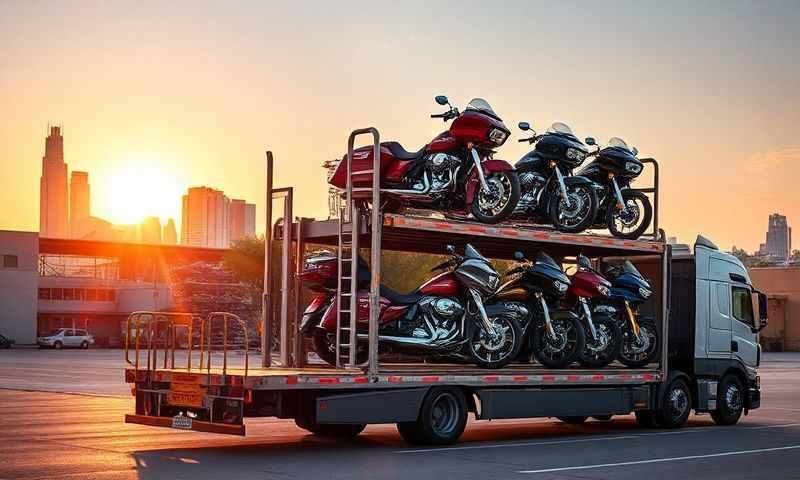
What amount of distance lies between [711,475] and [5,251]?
77576 mm

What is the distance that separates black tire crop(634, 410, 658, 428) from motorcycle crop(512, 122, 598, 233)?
3.34m

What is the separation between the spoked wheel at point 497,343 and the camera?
1641cm

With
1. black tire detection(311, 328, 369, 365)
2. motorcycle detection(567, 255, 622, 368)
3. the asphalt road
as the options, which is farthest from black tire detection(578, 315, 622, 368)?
black tire detection(311, 328, 369, 365)

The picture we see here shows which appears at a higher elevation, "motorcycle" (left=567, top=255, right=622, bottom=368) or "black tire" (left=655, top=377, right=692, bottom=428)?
"motorcycle" (left=567, top=255, right=622, bottom=368)

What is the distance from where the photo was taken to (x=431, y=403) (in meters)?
15.2

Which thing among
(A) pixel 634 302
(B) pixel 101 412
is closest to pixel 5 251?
(B) pixel 101 412

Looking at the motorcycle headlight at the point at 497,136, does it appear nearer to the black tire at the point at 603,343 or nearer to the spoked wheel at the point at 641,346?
the black tire at the point at 603,343

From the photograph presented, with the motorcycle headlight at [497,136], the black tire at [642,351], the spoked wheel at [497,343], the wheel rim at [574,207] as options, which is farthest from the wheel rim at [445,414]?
the black tire at [642,351]

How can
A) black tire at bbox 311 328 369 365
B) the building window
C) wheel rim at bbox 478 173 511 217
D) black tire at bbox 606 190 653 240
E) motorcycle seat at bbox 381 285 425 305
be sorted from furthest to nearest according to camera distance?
the building window < black tire at bbox 606 190 653 240 < wheel rim at bbox 478 173 511 217 < black tire at bbox 311 328 369 365 < motorcycle seat at bbox 381 285 425 305

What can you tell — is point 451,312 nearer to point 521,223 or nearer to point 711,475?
point 521,223

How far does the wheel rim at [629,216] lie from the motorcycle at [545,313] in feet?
5.63

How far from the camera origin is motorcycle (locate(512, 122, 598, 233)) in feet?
58.9

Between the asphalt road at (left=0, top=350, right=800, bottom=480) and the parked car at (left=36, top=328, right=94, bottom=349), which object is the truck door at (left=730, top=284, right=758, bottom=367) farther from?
the parked car at (left=36, top=328, right=94, bottom=349)

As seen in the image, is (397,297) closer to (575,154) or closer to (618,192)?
(575,154)
